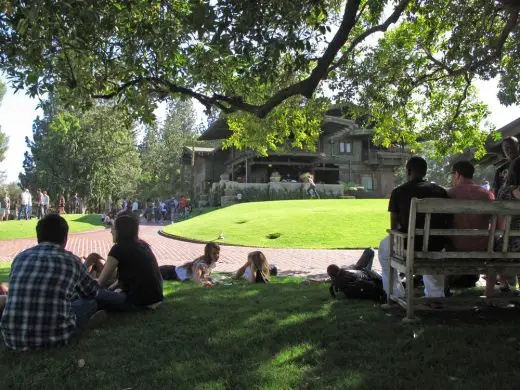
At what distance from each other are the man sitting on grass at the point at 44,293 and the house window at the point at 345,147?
3935 centimetres

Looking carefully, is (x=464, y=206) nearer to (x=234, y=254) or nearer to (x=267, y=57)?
(x=267, y=57)

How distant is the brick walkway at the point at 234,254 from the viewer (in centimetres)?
1025

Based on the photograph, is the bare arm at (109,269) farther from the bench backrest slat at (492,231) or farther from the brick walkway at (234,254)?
the brick walkway at (234,254)

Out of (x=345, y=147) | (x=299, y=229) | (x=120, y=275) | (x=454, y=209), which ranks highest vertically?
(x=345, y=147)

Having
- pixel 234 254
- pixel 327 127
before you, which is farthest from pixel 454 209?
pixel 327 127

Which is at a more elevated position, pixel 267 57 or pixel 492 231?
pixel 267 57

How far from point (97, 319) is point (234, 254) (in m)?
8.88

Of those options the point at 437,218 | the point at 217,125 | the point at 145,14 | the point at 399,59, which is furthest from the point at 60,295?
the point at 217,125

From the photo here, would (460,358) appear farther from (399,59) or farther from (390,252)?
(399,59)

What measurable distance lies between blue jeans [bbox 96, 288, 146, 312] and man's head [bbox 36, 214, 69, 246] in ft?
3.13

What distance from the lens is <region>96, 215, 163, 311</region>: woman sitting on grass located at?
4.55m

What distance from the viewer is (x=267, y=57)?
618cm

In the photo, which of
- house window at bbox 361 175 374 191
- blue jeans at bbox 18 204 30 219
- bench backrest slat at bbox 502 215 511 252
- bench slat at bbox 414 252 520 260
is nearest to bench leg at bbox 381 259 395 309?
bench slat at bbox 414 252 520 260

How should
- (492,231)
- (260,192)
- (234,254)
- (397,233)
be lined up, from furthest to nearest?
(260,192) < (234,254) < (397,233) < (492,231)
